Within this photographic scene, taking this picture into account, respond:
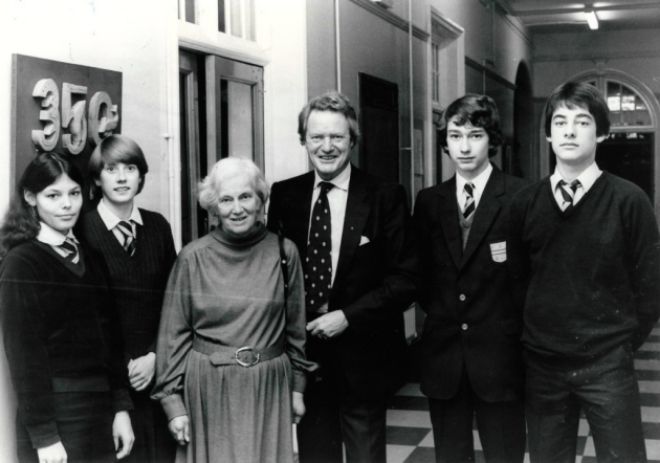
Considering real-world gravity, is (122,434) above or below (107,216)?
below

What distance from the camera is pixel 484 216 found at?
2557mm

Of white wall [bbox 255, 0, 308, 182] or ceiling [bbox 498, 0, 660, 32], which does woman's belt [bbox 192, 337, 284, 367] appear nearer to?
white wall [bbox 255, 0, 308, 182]

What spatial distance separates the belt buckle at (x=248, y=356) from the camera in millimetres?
2318

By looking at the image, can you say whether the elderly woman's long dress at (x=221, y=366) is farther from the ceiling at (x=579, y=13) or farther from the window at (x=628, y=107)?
the window at (x=628, y=107)

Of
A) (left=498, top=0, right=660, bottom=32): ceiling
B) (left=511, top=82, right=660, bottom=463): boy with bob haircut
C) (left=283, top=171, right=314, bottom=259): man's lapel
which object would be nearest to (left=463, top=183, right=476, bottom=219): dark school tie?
(left=511, top=82, right=660, bottom=463): boy with bob haircut

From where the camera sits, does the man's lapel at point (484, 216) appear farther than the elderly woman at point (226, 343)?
Yes

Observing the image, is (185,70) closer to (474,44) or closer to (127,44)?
(127,44)

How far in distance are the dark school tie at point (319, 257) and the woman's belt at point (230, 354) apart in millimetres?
295

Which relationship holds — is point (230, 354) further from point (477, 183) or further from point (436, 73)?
point (436, 73)

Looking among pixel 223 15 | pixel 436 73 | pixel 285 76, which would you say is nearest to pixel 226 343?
pixel 223 15

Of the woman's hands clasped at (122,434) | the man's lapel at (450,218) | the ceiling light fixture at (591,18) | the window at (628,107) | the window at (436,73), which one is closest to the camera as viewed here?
the woman's hands clasped at (122,434)

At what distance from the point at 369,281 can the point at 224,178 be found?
1.90 feet

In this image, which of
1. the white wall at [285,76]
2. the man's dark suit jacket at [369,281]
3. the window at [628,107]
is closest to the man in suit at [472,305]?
the man's dark suit jacket at [369,281]

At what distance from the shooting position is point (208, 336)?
7.66 ft
